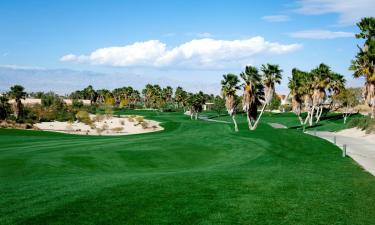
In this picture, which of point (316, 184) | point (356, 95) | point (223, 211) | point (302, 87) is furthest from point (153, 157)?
point (356, 95)

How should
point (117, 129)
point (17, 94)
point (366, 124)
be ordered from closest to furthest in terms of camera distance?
point (366, 124), point (117, 129), point (17, 94)

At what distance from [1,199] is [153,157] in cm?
1627

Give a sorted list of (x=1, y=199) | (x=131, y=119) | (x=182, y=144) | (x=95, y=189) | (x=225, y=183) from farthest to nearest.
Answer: (x=131, y=119) < (x=182, y=144) < (x=225, y=183) < (x=95, y=189) < (x=1, y=199)

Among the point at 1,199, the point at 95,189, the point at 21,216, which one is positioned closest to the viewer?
the point at 21,216

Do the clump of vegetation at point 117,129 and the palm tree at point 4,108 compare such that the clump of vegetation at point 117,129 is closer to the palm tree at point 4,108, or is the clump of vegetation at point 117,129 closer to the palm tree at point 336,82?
the palm tree at point 4,108

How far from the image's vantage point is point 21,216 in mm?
12148

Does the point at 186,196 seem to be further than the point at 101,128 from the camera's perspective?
No

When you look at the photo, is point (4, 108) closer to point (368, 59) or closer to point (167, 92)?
point (368, 59)

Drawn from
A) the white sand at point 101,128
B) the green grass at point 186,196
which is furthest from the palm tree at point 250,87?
the green grass at point 186,196

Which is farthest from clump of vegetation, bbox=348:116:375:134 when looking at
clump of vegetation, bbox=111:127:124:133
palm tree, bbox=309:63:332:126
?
clump of vegetation, bbox=111:127:124:133

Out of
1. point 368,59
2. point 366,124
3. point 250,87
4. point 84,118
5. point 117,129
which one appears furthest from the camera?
point 84,118

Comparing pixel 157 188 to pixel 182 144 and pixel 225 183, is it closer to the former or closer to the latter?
pixel 225 183

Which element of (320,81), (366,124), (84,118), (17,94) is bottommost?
(84,118)

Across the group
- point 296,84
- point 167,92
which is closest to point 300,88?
point 296,84
